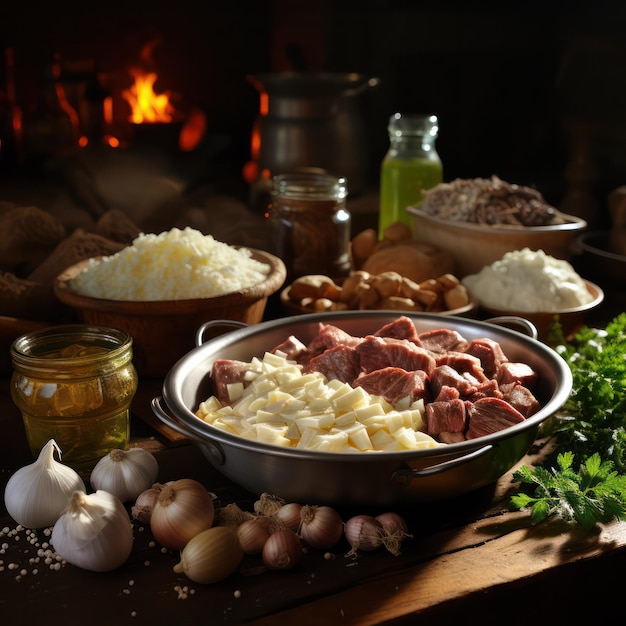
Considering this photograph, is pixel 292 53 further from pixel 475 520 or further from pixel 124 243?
pixel 475 520

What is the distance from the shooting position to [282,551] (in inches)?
47.3

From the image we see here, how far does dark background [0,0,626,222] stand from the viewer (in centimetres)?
345

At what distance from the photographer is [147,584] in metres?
1.19

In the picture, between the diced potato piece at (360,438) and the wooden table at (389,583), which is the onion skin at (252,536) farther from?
the diced potato piece at (360,438)

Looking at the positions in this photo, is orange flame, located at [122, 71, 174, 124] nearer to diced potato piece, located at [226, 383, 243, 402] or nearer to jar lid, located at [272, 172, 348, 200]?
jar lid, located at [272, 172, 348, 200]

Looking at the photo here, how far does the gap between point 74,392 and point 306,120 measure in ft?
6.23

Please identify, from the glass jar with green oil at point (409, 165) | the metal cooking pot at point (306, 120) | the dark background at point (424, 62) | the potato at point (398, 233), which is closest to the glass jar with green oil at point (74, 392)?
the potato at point (398, 233)

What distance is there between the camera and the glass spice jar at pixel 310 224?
2234mm

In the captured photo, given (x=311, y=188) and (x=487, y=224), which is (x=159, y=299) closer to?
(x=311, y=188)

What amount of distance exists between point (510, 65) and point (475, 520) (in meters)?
2.79

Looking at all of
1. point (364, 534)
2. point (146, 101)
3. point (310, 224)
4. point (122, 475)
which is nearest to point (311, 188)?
point (310, 224)

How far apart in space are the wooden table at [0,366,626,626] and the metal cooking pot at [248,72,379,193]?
197cm

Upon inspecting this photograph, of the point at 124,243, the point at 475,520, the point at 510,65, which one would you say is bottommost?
the point at 475,520

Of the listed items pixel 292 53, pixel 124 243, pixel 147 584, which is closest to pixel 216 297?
pixel 124 243
